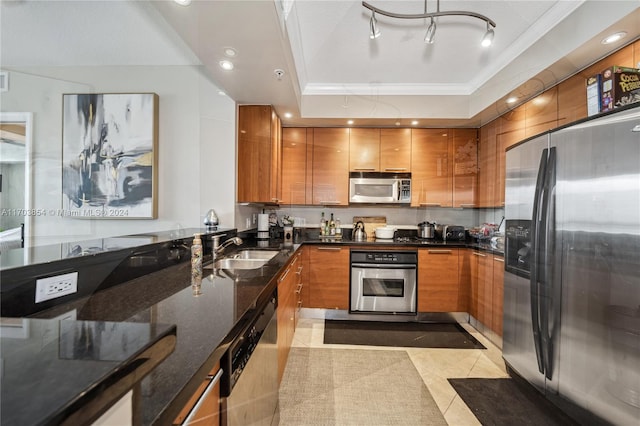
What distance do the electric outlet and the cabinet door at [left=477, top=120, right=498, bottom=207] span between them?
3.21 meters

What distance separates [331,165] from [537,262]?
224 centimetres

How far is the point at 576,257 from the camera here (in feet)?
4.28

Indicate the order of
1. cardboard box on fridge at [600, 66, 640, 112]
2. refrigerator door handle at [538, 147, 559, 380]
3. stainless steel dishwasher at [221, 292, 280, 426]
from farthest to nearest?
refrigerator door handle at [538, 147, 559, 380]
cardboard box on fridge at [600, 66, 640, 112]
stainless steel dishwasher at [221, 292, 280, 426]

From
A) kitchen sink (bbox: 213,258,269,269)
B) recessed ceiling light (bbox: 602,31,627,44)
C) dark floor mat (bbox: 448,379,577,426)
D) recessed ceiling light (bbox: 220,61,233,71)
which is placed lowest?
dark floor mat (bbox: 448,379,577,426)

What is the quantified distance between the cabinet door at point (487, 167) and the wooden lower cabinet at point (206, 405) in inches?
114

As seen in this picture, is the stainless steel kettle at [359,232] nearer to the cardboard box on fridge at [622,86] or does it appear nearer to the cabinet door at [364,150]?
the cabinet door at [364,150]

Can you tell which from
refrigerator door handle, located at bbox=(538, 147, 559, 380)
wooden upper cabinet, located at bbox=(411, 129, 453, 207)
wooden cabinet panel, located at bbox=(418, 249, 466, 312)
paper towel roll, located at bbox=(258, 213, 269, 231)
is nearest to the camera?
refrigerator door handle, located at bbox=(538, 147, 559, 380)

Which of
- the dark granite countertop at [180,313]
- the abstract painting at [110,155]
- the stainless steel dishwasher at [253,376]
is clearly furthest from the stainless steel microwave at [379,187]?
the abstract painting at [110,155]

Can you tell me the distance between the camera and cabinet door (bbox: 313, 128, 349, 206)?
3170 mm

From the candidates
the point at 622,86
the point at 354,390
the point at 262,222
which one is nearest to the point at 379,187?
the point at 262,222

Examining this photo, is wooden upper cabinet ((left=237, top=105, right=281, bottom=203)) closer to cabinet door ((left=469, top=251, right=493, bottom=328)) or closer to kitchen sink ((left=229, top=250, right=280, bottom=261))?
kitchen sink ((left=229, top=250, right=280, bottom=261))

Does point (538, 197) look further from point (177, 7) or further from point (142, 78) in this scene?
point (142, 78)

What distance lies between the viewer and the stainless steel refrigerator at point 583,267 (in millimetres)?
1093

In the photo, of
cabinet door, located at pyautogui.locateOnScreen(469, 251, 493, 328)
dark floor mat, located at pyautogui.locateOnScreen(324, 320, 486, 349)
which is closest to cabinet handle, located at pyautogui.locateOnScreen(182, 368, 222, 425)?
dark floor mat, located at pyautogui.locateOnScreen(324, 320, 486, 349)
